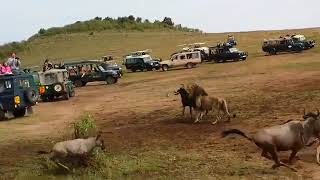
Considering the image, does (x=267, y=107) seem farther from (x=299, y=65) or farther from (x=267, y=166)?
(x=299, y=65)

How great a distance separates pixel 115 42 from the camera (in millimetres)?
77312

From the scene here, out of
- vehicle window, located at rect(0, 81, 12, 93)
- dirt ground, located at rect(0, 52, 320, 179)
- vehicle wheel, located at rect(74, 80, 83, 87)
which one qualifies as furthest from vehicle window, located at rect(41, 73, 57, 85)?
vehicle wheel, located at rect(74, 80, 83, 87)

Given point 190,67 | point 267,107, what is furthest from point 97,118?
point 190,67

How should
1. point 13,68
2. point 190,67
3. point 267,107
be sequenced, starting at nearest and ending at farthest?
point 267,107, point 13,68, point 190,67

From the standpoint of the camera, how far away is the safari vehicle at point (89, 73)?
4347 cm

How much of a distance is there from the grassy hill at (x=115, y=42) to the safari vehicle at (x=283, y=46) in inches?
297

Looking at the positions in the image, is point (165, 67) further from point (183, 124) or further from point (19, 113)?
point (183, 124)

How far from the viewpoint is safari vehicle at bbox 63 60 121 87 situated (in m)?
43.5

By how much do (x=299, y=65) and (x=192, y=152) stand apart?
90.4 feet

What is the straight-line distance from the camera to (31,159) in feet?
50.5

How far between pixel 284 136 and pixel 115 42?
66.0 m

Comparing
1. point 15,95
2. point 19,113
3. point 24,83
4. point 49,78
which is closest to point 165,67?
point 49,78

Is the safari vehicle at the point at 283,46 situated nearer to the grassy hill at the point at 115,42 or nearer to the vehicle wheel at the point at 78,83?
the grassy hill at the point at 115,42

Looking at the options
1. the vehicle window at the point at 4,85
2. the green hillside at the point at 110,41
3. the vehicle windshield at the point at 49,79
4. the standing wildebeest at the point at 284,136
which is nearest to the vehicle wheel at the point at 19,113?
the vehicle window at the point at 4,85
